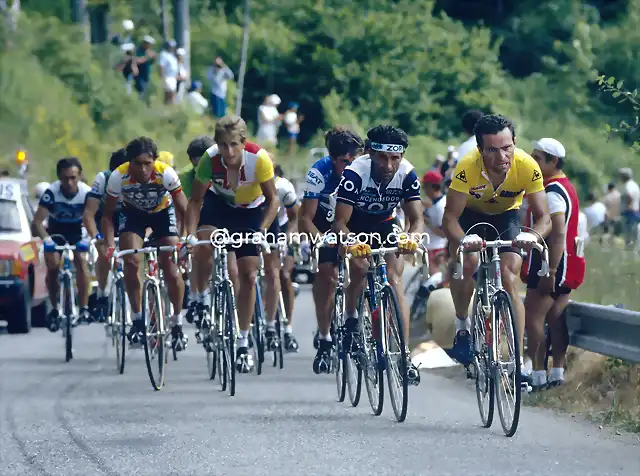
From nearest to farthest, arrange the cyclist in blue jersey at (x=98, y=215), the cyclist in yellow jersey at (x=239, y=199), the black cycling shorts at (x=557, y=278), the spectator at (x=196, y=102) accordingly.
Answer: the black cycling shorts at (x=557, y=278) → the cyclist in yellow jersey at (x=239, y=199) → the cyclist in blue jersey at (x=98, y=215) → the spectator at (x=196, y=102)

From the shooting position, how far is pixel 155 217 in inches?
574

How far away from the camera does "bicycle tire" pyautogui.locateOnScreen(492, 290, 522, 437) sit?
10.1 meters

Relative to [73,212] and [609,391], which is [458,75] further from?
[609,391]

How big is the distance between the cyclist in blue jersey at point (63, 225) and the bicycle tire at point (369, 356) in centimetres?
525

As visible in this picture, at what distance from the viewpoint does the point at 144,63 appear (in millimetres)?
36656

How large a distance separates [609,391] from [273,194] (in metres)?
3.14

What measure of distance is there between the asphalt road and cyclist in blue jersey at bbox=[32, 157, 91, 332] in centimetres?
201

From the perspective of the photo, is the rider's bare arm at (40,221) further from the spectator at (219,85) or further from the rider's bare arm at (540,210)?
the spectator at (219,85)

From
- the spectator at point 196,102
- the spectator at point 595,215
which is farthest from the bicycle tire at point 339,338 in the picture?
the spectator at point 196,102

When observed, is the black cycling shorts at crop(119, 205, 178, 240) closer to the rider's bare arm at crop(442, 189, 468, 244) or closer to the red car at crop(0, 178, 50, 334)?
the rider's bare arm at crop(442, 189, 468, 244)

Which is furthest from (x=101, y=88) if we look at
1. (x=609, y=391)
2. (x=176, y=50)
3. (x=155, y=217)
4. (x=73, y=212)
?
(x=609, y=391)

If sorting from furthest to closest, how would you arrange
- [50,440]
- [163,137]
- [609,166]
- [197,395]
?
[609,166], [163,137], [197,395], [50,440]

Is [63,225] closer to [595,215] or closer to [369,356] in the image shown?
[369,356]

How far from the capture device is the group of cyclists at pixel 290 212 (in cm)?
1111
